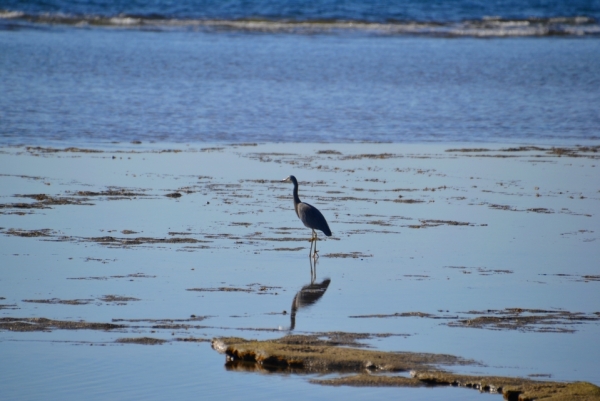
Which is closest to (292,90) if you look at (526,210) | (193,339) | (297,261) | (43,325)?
(526,210)

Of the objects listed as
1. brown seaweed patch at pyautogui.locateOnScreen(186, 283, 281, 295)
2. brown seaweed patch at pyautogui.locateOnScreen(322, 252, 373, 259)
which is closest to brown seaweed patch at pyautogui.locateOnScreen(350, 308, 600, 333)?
brown seaweed patch at pyautogui.locateOnScreen(186, 283, 281, 295)

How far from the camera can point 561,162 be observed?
1919 centimetres

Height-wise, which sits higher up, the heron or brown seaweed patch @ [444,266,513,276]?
the heron

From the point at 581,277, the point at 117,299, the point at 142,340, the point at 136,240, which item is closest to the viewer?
the point at 142,340

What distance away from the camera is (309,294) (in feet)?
32.9

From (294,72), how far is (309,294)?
2723cm

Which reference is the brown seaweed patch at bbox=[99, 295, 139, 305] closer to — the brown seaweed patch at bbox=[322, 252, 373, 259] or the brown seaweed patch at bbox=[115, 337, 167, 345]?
the brown seaweed patch at bbox=[115, 337, 167, 345]

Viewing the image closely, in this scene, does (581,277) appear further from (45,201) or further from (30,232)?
(45,201)

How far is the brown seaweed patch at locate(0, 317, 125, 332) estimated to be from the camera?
337 inches

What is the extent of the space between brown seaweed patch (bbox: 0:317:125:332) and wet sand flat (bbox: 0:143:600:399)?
2 centimetres

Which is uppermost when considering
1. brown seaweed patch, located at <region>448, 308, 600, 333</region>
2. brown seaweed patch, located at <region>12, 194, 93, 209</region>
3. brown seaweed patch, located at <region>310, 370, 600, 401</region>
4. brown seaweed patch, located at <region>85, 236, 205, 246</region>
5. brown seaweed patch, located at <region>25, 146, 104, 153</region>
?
brown seaweed patch, located at <region>25, 146, 104, 153</region>

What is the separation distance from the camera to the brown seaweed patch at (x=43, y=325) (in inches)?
337

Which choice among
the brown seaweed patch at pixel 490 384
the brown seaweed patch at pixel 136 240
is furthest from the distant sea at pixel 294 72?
the brown seaweed patch at pixel 490 384

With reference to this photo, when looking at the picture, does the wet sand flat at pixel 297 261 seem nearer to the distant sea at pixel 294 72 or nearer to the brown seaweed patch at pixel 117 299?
the brown seaweed patch at pixel 117 299
